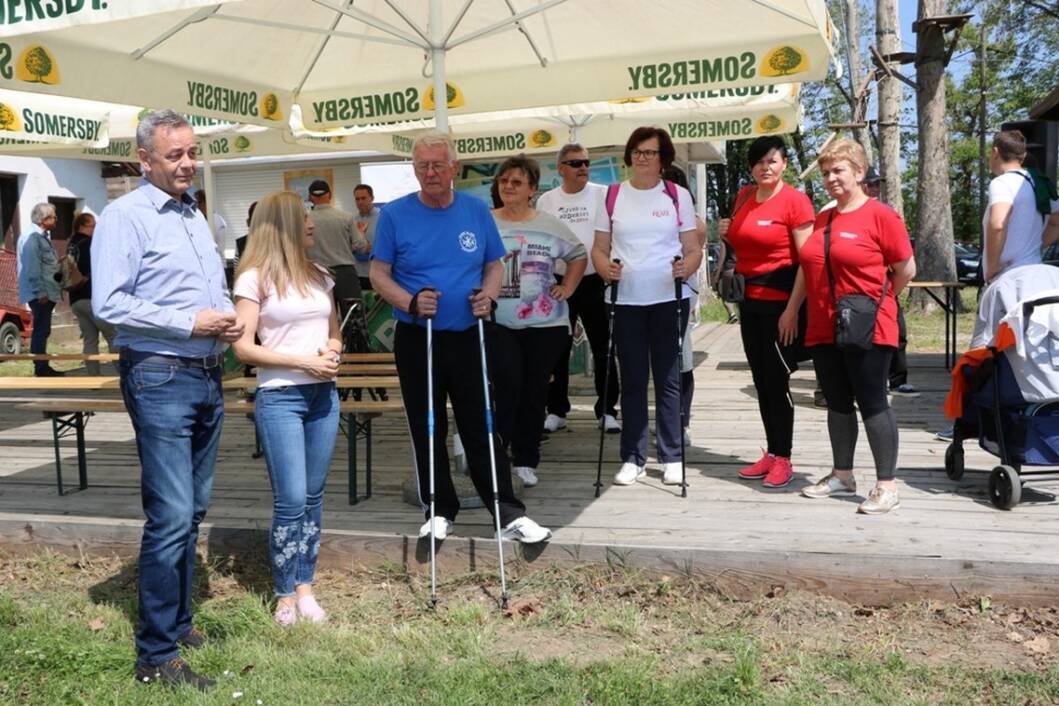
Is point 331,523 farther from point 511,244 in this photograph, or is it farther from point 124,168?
point 124,168

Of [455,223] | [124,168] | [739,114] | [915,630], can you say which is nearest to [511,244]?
[455,223]

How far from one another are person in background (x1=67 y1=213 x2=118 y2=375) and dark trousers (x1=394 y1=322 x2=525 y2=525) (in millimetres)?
7674

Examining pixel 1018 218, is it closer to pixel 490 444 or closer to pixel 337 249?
pixel 490 444

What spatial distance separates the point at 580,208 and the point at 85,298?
7.33 metres

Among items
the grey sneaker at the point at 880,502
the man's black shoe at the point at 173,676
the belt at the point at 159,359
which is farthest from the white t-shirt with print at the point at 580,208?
the man's black shoe at the point at 173,676

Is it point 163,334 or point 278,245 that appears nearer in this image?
point 163,334

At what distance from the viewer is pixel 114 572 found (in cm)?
527

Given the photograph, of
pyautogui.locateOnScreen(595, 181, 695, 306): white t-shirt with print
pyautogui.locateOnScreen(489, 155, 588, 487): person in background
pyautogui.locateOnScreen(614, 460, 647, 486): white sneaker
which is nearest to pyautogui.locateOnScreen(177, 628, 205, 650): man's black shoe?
pyautogui.locateOnScreen(489, 155, 588, 487): person in background

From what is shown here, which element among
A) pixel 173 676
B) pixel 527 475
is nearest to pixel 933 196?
pixel 527 475

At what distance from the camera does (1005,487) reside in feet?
16.8

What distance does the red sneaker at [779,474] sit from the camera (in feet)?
19.2

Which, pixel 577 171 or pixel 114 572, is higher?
pixel 577 171

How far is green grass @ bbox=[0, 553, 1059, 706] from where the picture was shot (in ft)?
12.1

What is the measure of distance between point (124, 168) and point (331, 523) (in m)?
19.1
